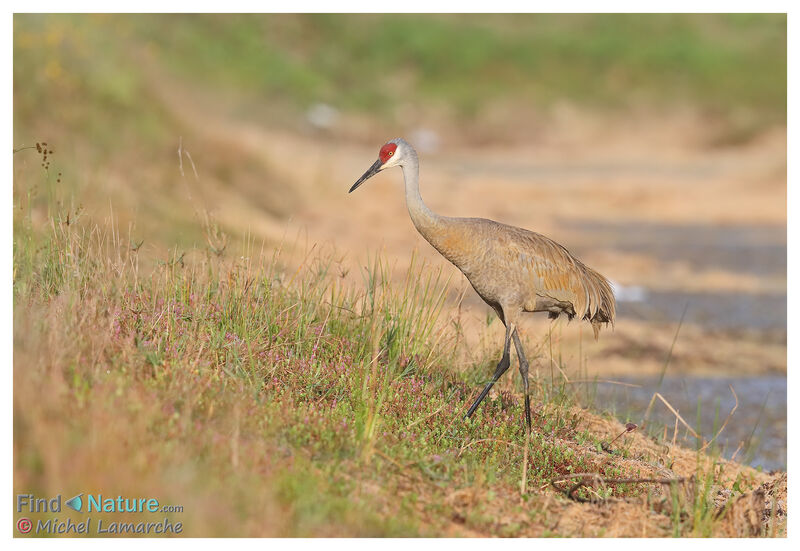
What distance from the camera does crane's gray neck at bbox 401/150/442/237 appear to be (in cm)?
626

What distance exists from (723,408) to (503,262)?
3631 millimetres

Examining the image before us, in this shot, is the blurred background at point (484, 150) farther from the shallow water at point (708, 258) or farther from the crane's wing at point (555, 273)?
the crane's wing at point (555, 273)

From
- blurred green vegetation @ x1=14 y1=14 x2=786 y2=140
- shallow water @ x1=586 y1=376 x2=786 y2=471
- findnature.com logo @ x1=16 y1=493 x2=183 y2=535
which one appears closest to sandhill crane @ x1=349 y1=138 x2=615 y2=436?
shallow water @ x1=586 y1=376 x2=786 y2=471

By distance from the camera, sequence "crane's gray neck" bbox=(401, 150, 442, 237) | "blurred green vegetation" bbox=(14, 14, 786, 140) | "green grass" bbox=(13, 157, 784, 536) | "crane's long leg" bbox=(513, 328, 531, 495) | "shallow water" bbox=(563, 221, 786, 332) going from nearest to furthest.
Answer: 1. "green grass" bbox=(13, 157, 784, 536)
2. "crane's long leg" bbox=(513, 328, 531, 495)
3. "crane's gray neck" bbox=(401, 150, 442, 237)
4. "shallow water" bbox=(563, 221, 786, 332)
5. "blurred green vegetation" bbox=(14, 14, 786, 140)

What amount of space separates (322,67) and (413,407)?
28.5 meters

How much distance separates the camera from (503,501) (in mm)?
5125

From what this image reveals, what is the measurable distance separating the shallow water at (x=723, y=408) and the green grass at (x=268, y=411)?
1.17 meters

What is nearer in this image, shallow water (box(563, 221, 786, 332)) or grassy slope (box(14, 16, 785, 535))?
grassy slope (box(14, 16, 785, 535))

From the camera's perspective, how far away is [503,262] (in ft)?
21.0

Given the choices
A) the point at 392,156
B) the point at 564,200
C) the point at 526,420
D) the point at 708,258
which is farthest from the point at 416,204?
the point at 564,200

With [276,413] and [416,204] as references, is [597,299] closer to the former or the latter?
[416,204]

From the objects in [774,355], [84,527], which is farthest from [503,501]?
[774,355]

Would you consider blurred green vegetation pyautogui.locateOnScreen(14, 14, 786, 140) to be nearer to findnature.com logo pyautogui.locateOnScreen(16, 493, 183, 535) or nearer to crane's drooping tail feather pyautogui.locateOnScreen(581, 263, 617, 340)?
crane's drooping tail feather pyautogui.locateOnScreen(581, 263, 617, 340)

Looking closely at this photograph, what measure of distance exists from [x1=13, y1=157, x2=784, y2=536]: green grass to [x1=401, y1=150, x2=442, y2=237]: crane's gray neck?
0.45m
